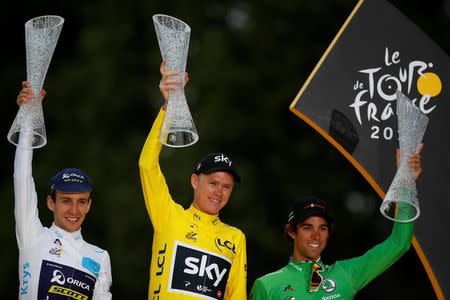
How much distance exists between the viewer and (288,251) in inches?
553

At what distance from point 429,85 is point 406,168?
0.70m

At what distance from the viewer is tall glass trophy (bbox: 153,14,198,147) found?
7.00m

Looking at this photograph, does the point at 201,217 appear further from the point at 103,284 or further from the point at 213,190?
the point at 103,284

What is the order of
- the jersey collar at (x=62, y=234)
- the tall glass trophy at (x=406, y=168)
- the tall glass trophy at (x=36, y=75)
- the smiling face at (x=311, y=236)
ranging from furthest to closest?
the smiling face at (x=311, y=236), the jersey collar at (x=62, y=234), the tall glass trophy at (x=36, y=75), the tall glass trophy at (x=406, y=168)

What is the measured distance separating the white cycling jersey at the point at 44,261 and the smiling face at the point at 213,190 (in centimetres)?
66

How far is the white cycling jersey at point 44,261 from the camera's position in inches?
277

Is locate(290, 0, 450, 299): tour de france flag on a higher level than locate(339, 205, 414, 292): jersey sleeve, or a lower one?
higher

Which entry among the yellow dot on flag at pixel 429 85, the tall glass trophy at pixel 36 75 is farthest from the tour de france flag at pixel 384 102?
the tall glass trophy at pixel 36 75

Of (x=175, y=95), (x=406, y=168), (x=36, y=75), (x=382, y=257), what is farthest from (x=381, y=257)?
(x=36, y=75)

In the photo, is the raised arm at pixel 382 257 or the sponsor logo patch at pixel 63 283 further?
the raised arm at pixel 382 257

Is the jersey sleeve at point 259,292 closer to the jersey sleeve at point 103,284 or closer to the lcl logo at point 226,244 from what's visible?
the lcl logo at point 226,244

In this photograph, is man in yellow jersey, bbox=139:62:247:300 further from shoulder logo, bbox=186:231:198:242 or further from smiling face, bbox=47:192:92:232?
smiling face, bbox=47:192:92:232

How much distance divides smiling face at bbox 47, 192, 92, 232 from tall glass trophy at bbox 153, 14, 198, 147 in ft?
1.89

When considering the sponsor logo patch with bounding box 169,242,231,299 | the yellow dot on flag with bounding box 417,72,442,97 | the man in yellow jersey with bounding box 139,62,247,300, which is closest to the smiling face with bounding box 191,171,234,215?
the man in yellow jersey with bounding box 139,62,247,300
